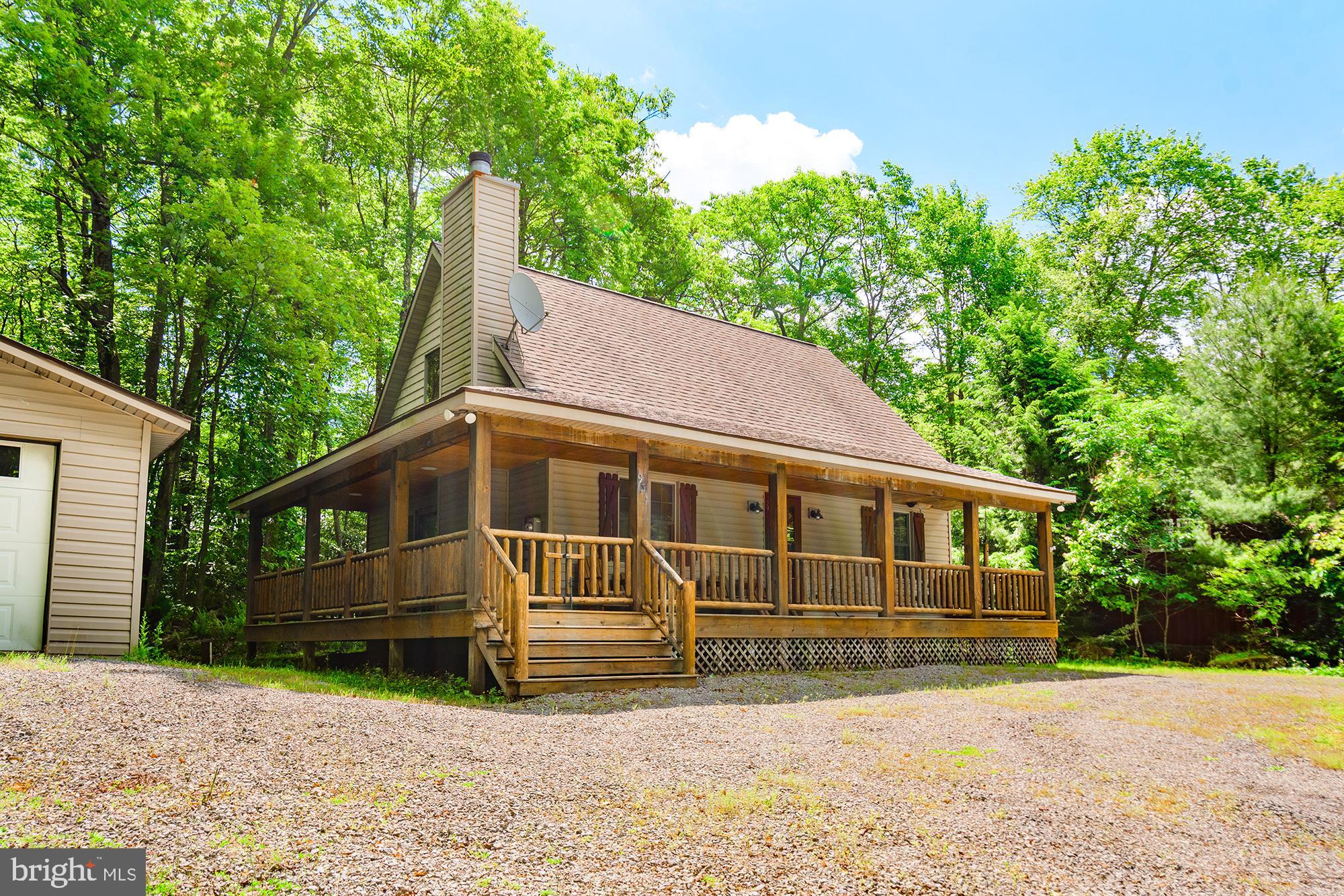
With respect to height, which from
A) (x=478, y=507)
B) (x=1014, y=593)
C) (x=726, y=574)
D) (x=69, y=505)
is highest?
(x=69, y=505)

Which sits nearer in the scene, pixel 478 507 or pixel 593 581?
pixel 478 507

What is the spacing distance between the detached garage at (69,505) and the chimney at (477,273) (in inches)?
174

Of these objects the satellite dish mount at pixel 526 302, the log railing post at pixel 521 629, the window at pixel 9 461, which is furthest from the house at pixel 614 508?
the window at pixel 9 461

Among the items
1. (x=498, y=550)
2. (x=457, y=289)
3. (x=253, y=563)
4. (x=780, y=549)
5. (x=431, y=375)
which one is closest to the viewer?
(x=498, y=550)

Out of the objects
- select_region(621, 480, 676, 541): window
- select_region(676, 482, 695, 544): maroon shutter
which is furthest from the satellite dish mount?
select_region(676, 482, 695, 544): maroon shutter

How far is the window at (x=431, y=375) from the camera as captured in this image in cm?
1628

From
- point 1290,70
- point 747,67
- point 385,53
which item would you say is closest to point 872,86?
point 747,67

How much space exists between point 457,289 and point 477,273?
0.71 metres

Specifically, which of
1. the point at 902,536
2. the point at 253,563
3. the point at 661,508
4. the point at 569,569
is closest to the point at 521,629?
the point at 569,569

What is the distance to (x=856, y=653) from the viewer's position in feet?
49.5

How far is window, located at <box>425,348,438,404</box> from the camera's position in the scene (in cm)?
1628

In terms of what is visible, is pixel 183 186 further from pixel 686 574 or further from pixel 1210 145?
pixel 1210 145

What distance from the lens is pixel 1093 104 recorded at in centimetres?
3672

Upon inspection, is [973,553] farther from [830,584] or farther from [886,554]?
[830,584]
